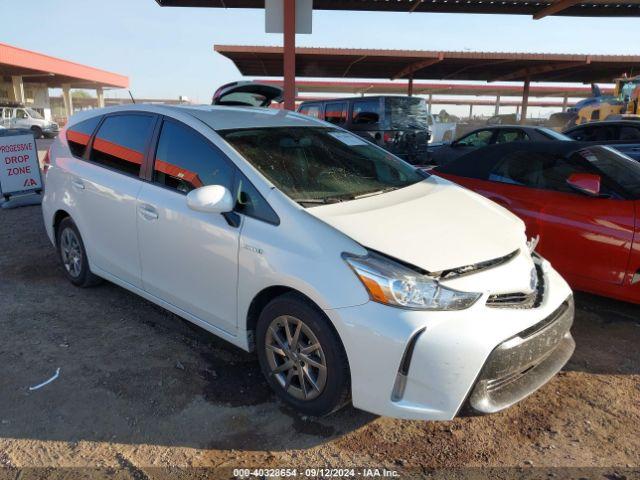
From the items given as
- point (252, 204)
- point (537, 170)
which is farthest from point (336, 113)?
point (252, 204)

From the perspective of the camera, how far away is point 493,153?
16.3 ft

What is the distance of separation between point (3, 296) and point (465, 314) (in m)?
4.03

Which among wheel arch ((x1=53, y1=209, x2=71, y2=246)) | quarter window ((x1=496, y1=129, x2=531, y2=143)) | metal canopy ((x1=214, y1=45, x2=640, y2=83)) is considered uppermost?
metal canopy ((x1=214, y1=45, x2=640, y2=83))

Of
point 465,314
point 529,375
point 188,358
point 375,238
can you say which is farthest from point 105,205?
point 529,375

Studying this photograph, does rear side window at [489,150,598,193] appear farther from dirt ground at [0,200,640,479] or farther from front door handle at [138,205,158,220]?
front door handle at [138,205,158,220]

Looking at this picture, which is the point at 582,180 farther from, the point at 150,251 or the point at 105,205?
the point at 105,205

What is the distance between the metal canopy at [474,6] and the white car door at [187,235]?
6.85 meters

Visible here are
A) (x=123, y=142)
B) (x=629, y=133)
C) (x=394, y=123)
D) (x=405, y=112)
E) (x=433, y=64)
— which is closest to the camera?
(x=123, y=142)

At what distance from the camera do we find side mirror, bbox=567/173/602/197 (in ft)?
12.9

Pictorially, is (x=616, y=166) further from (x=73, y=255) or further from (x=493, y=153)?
(x=73, y=255)

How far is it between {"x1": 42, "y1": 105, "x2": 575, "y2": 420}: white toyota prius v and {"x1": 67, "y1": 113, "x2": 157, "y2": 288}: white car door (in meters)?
0.02

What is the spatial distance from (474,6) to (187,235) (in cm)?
847

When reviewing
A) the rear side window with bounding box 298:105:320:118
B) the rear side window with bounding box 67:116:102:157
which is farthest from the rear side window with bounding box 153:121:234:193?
the rear side window with bounding box 298:105:320:118

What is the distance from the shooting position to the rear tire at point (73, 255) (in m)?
4.31
